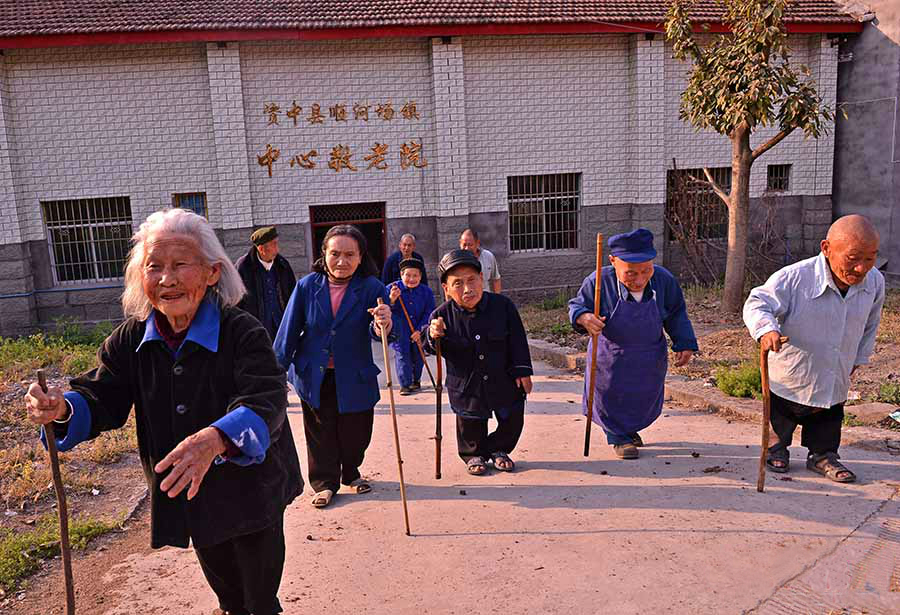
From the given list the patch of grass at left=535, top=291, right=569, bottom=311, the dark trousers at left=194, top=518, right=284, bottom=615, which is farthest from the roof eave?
the dark trousers at left=194, top=518, right=284, bottom=615

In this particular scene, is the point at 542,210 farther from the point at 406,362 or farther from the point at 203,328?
the point at 203,328

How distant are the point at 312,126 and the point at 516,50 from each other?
140 inches

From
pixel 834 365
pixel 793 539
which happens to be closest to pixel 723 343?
pixel 834 365

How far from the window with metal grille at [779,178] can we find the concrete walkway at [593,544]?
986 cm

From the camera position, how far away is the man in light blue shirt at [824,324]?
450cm

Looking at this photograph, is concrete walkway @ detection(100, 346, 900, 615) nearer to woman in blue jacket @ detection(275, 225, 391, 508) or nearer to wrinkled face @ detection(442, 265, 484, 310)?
woman in blue jacket @ detection(275, 225, 391, 508)

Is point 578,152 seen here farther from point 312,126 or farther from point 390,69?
point 312,126

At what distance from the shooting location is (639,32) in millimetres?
12484

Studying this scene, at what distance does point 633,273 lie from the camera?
505 cm

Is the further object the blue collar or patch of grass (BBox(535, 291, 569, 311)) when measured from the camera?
patch of grass (BBox(535, 291, 569, 311))

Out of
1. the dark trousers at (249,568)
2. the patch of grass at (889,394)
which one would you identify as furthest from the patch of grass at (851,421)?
the dark trousers at (249,568)

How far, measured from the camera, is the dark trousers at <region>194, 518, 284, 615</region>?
2.81 metres

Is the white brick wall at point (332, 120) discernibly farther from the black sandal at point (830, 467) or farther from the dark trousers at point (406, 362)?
the black sandal at point (830, 467)

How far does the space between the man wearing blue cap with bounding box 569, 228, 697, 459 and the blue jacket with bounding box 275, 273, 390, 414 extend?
1.43 metres
